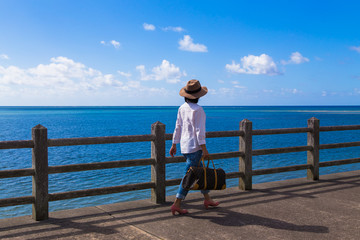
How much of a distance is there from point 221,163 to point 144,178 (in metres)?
5.44

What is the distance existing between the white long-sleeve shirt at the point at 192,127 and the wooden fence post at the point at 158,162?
2.29 feet

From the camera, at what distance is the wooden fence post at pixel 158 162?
593cm

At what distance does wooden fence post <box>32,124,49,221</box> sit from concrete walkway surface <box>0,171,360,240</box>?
17 cm

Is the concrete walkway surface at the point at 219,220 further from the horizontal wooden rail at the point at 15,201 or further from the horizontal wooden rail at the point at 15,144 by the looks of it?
the horizontal wooden rail at the point at 15,144

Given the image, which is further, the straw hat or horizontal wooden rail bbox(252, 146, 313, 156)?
horizontal wooden rail bbox(252, 146, 313, 156)

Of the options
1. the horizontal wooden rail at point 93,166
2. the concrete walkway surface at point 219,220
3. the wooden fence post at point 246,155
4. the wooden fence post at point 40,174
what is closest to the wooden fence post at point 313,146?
the concrete walkway surface at point 219,220

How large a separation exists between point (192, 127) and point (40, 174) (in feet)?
7.60

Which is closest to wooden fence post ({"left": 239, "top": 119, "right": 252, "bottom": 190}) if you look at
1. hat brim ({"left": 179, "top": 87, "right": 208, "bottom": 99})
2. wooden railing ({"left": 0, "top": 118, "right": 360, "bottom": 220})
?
wooden railing ({"left": 0, "top": 118, "right": 360, "bottom": 220})

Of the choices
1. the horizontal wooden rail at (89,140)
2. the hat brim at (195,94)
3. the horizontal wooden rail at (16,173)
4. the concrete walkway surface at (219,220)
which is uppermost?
the hat brim at (195,94)

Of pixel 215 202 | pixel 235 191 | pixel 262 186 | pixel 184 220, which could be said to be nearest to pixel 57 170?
pixel 184 220

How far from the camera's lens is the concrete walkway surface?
4414mm

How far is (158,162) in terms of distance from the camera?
5.99 m

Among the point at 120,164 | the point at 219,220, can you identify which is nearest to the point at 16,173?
the point at 120,164

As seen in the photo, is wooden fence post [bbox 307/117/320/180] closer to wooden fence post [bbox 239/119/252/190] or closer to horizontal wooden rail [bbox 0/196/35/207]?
wooden fence post [bbox 239/119/252/190]
